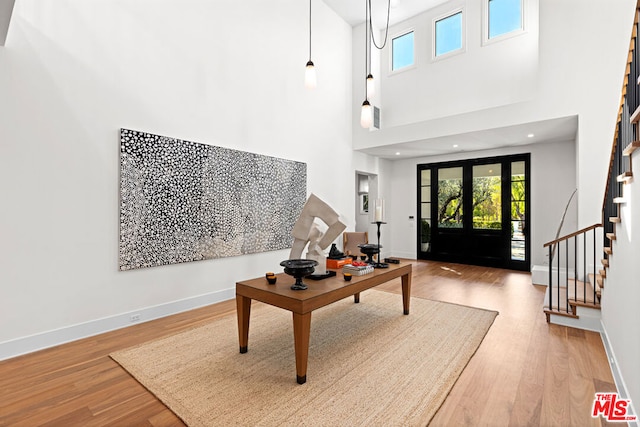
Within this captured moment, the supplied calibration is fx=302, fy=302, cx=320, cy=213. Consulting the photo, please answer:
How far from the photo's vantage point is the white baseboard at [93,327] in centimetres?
256

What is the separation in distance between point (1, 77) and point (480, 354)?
4.60 meters

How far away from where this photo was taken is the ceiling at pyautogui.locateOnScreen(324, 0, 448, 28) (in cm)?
595

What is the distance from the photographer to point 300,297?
2.13m

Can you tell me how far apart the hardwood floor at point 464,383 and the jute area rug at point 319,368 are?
0.35 feet

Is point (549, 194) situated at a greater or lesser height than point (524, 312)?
greater

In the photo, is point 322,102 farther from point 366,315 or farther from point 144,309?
point 144,309

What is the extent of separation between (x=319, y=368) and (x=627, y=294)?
2.11 metres

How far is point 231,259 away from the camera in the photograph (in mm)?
4219

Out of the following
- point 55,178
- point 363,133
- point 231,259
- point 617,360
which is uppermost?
point 363,133

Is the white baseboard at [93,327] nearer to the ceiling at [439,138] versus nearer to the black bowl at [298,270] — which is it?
the black bowl at [298,270]

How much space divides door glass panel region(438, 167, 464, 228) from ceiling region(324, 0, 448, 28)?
342 cm

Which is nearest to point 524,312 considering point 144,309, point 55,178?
point 144,309

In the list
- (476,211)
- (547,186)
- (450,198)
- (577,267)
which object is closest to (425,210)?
(450,198)

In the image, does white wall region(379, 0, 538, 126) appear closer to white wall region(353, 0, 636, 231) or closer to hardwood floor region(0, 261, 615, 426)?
white wall region(353, 0, 636, 231)
